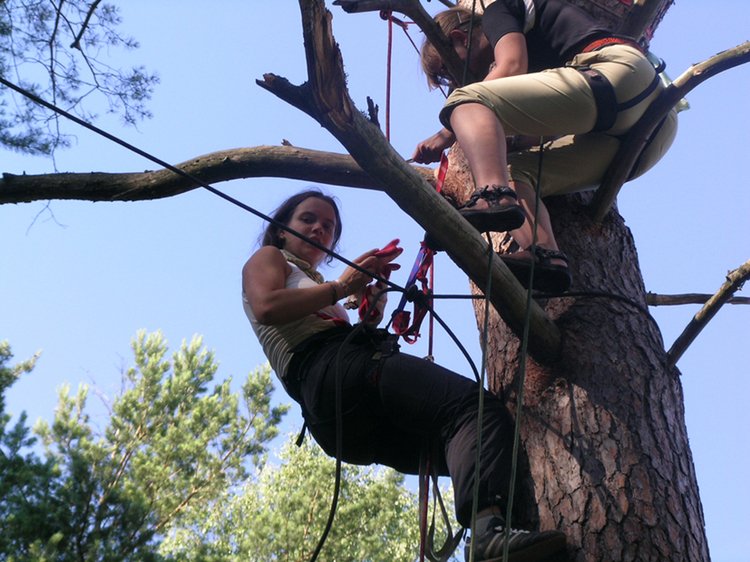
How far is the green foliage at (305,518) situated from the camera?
10.9 meters

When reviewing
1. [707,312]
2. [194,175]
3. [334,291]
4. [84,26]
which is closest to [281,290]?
[334,291]

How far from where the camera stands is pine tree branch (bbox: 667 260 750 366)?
217cm

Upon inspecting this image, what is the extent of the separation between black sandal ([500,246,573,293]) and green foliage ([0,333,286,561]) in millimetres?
7028

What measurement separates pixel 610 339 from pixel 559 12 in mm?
1059

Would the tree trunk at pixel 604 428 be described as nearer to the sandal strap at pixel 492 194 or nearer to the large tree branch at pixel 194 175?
the sandal strap at pixel 492 194

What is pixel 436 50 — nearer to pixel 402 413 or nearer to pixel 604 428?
pixel 402 413

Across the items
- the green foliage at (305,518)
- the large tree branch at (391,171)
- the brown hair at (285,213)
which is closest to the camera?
the large tree branch at (391,171)

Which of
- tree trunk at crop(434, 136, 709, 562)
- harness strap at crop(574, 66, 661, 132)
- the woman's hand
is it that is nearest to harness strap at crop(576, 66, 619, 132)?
harness strap at crop(574, 66, 661, 132)

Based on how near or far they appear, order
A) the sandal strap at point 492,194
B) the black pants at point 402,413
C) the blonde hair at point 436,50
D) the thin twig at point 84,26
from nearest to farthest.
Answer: the black pants at point 402,413 → the sandal strap at point 492,194 → the blonde hair at point 436,50 → the thin twig at point 84,26

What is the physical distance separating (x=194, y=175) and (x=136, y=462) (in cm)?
824

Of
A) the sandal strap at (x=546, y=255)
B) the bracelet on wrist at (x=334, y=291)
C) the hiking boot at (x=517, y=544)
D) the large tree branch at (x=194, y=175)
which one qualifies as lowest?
the hiking boot at (x=517, y=544)

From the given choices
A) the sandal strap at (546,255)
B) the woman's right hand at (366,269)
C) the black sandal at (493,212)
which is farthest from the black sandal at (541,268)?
the woman's right hand at (366,269)

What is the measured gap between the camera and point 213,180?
8.55ft

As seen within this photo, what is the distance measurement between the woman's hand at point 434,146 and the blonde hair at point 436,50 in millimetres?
420
